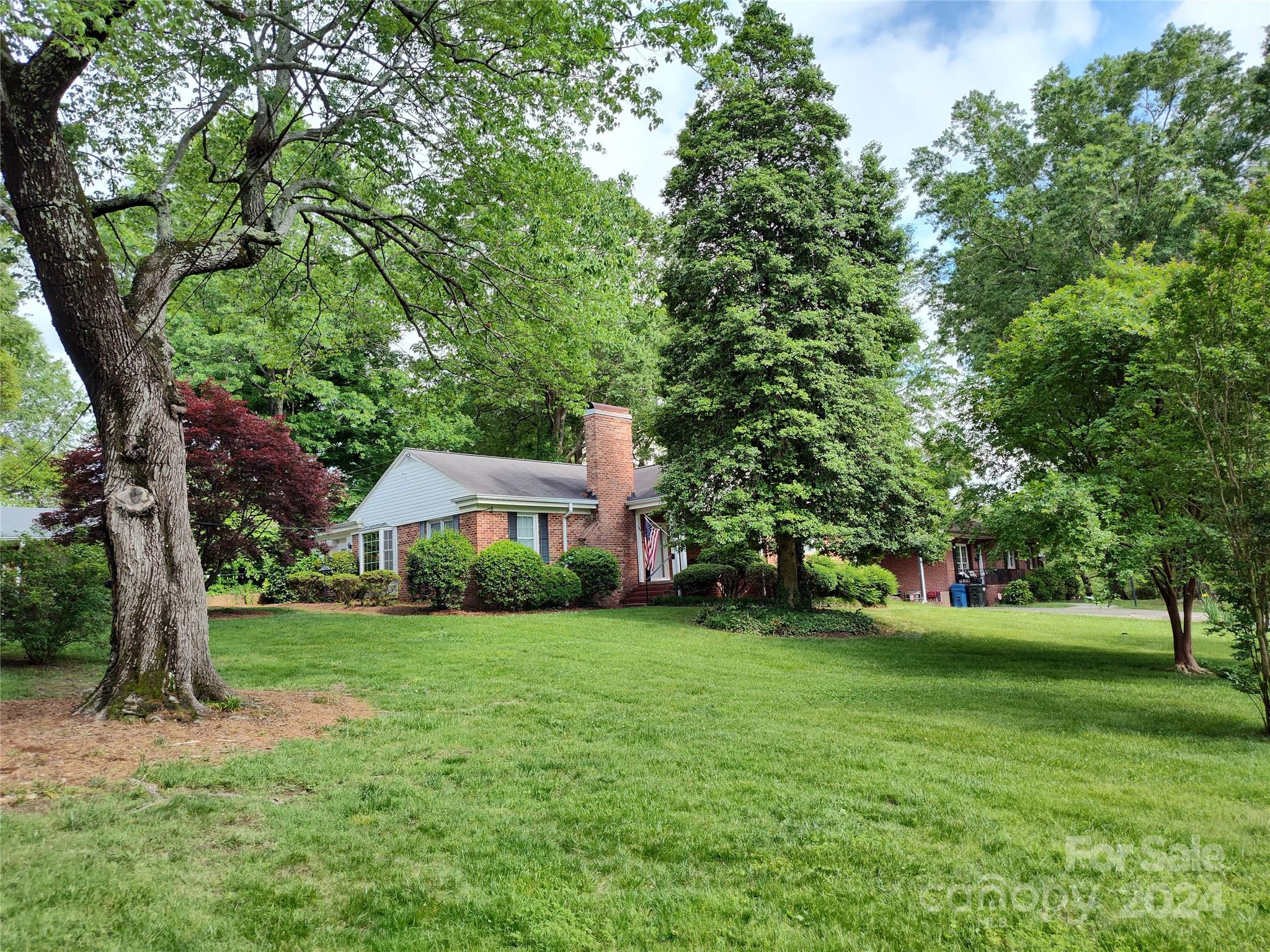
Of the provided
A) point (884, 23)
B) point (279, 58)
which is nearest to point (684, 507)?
point (884, 23)

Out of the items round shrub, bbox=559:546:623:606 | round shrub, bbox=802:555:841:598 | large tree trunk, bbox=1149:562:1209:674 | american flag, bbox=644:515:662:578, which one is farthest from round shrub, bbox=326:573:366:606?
large tree trunk, bbox=1149:562:1209:674

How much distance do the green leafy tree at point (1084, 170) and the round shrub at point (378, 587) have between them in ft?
58.0

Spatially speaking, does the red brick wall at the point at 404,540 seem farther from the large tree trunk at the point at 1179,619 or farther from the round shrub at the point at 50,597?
the large tree trunk at the point at 1179,619

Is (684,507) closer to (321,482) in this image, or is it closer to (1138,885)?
(321,482)

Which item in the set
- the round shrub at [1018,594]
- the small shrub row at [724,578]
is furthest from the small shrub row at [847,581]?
the round shrub at [1018,594]

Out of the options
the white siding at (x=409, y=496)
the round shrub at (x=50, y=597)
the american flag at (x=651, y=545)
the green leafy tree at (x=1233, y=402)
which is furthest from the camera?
the american flag at (x=651, y=545)

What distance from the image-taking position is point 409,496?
20.4 meters

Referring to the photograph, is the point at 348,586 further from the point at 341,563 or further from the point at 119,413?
the point at 119,413

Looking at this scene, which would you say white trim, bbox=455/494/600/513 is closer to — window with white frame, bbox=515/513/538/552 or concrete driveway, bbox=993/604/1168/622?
window with white frame, bbox=515/513/538/552

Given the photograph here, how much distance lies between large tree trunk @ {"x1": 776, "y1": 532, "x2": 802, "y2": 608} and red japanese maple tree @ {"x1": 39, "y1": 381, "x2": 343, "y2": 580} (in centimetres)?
995

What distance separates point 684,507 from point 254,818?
1132 centimetres

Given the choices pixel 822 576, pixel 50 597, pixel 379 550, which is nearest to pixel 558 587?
pixel 822 576

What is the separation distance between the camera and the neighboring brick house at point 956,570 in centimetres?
2614

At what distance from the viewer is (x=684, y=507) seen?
47.6 ft
